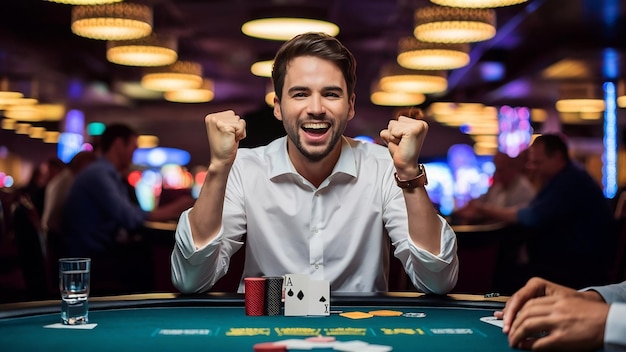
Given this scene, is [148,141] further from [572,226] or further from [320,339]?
[320,339]

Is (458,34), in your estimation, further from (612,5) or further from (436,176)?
(436,176)

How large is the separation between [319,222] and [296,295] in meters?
0.61

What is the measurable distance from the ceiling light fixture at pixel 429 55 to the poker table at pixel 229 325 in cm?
590

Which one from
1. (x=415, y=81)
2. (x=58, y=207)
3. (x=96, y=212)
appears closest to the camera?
(x=96, y=212)

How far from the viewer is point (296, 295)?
188 centimetres

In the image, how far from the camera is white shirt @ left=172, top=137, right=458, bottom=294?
8.04 feet

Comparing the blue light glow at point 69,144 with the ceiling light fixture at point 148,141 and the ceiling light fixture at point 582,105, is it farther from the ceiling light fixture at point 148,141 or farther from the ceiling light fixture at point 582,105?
the ceiling light fixture at point 582,105

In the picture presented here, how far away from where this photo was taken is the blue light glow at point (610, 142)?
1219 centimetres

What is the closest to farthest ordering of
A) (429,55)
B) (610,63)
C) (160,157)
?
(429,55), (610,63), (160,157)

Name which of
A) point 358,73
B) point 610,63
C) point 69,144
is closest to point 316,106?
point 610,63

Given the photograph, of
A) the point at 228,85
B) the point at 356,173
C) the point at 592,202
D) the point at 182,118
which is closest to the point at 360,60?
the point at 228,85

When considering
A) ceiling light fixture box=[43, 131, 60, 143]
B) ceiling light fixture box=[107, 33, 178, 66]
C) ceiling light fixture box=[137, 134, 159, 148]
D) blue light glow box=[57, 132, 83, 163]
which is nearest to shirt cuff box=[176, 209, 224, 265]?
ceiling light fixture box=[107, 33, 178, 66]

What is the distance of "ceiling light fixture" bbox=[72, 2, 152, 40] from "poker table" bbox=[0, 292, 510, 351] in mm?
4178

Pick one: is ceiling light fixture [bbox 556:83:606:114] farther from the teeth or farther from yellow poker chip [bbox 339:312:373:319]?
yellow poker chip [bbox 339:312:373:319]
